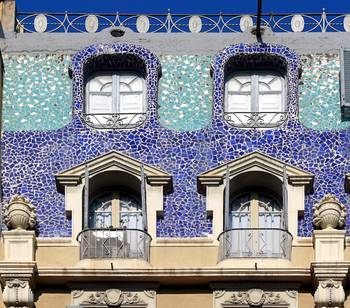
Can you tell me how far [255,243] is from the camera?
171 ft

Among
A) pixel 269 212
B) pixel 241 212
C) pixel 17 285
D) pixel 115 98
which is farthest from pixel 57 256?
pixel 269 212

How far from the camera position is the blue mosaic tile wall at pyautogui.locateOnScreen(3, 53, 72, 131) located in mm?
54406

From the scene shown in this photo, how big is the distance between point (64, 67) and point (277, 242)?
22.9 feet

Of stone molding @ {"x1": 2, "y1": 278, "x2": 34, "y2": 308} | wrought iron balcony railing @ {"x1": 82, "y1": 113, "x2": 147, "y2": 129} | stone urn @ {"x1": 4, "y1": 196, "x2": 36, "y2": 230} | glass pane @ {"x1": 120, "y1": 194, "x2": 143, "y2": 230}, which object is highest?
wrought iron balcony railing @ {"x1": 82, "y1": 113, "x2": 147, "y2": 129}

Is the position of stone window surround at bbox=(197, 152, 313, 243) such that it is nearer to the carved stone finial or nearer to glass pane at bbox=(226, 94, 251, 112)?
glass pane at bbox=(226, 94, 251, 112)

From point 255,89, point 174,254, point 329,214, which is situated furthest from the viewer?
point 255,89

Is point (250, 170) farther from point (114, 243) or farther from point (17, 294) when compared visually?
point (17, 294)

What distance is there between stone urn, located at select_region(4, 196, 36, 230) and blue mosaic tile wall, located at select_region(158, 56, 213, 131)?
4.20 m

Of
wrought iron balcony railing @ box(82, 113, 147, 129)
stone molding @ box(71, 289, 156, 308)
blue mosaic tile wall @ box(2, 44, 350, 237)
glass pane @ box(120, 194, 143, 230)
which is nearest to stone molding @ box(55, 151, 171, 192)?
blue mosaic tile wall @ box(2, 44, 350, 237)

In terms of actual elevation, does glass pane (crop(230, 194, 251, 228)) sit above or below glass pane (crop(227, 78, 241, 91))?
below

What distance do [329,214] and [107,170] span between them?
5.24 metres

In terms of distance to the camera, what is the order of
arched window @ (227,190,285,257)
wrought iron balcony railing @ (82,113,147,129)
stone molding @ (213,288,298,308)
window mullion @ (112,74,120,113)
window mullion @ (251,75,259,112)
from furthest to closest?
window mullion @ (112,74,120,113) < window mullion @ (251,75,259,112) < wrought iron balcony railing @ (82,113,147,129) < arched window @ (227,190,285,257) < stone molding @ (213,288,298,308)

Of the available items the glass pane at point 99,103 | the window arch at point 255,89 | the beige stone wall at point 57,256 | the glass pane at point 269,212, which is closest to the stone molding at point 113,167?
the glass pane at point 99,103

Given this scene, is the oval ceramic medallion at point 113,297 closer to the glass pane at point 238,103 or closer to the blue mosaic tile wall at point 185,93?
the blue mosaic tile wall at point 185,93
